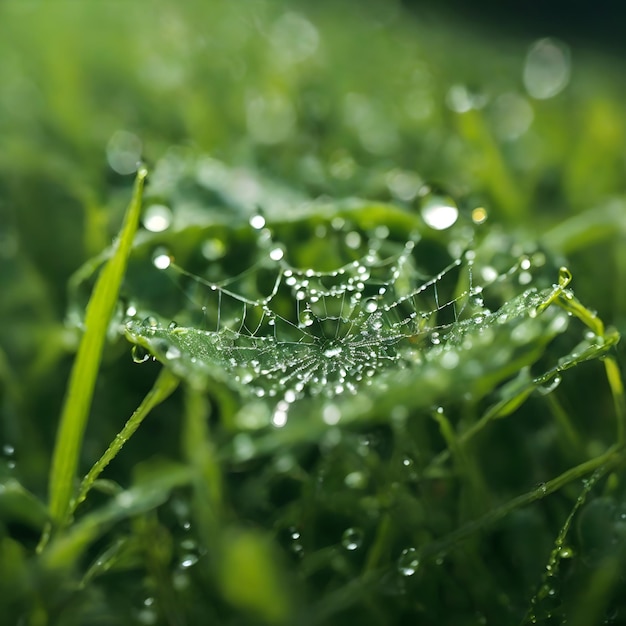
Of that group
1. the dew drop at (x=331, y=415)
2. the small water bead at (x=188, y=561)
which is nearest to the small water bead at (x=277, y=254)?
the dew drop at (x=331, y=415)

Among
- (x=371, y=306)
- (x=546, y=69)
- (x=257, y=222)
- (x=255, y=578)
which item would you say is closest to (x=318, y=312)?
(x=371, y=306)

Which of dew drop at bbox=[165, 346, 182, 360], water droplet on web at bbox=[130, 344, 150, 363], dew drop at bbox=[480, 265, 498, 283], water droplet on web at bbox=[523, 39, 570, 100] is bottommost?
dew drop at bbox=[165, 346, 182, 360]

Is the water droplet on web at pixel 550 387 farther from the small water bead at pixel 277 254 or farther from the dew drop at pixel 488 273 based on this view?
the small water bead at pixel 277 254

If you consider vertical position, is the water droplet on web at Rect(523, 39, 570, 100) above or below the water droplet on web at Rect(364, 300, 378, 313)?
above

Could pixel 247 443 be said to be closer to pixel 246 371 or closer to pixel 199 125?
pixel 246 371

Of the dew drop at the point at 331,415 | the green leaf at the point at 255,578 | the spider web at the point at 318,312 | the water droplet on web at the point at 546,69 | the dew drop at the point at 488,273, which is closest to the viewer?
the green leaf at the point at 255,578

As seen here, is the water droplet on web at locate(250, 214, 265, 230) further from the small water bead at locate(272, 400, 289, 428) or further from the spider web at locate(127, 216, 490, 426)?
the small water bead at locate(272, 400, 289, 428)

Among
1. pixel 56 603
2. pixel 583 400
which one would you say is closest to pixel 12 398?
pixel 56 603

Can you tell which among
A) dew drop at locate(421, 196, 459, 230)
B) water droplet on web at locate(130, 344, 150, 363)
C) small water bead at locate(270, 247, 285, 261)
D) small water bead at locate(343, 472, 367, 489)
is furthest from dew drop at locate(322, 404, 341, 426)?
dew drop at locate(421, 196, 459, 230)
